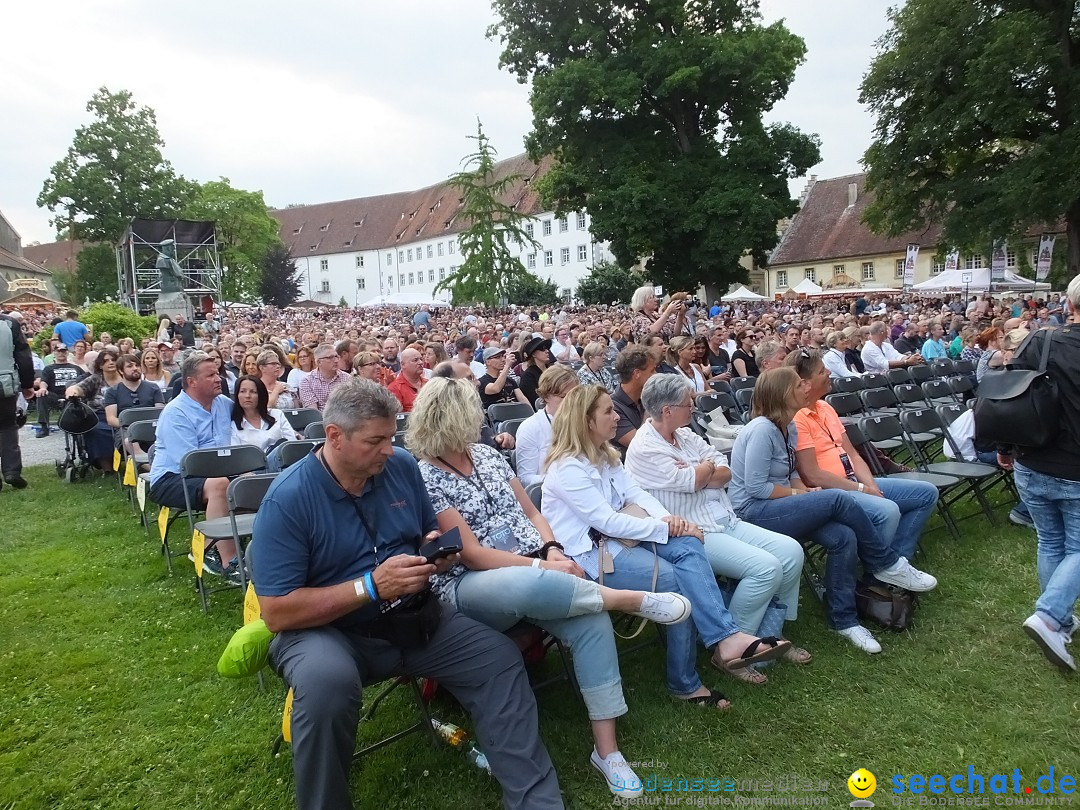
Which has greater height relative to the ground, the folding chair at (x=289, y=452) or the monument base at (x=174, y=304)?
the monument base at (x=174, y=304)

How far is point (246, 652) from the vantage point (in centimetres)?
255

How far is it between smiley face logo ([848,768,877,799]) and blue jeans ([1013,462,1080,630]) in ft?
4.26

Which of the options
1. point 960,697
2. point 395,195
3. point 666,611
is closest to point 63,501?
point 666,611

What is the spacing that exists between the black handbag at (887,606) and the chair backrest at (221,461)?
3.89m

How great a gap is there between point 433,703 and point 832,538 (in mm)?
2270

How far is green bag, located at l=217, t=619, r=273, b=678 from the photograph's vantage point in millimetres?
2537

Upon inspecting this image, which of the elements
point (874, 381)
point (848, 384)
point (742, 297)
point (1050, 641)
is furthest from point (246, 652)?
point (742, 297)

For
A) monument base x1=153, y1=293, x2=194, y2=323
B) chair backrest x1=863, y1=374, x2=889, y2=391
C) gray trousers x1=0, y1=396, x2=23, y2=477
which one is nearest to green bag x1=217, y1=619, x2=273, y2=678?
gray trousers x1=0, y1=396, x2=23, y2=477

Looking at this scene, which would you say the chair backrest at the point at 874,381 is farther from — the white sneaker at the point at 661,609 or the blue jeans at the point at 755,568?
the white sneaker at the point at 661,609

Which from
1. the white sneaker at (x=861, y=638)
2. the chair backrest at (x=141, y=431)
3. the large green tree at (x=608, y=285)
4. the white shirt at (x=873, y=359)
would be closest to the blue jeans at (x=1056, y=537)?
the white sneaker at (x=861, y=638)

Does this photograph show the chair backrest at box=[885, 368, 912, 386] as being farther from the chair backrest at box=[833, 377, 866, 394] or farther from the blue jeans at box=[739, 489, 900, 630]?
the blue jeans at box=[739, 489, 900, 630]

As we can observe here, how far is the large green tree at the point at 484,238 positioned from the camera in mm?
26766

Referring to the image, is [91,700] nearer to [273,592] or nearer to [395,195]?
[273,592]

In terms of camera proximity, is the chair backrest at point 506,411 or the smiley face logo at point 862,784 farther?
the chair backrest at point 506,411
